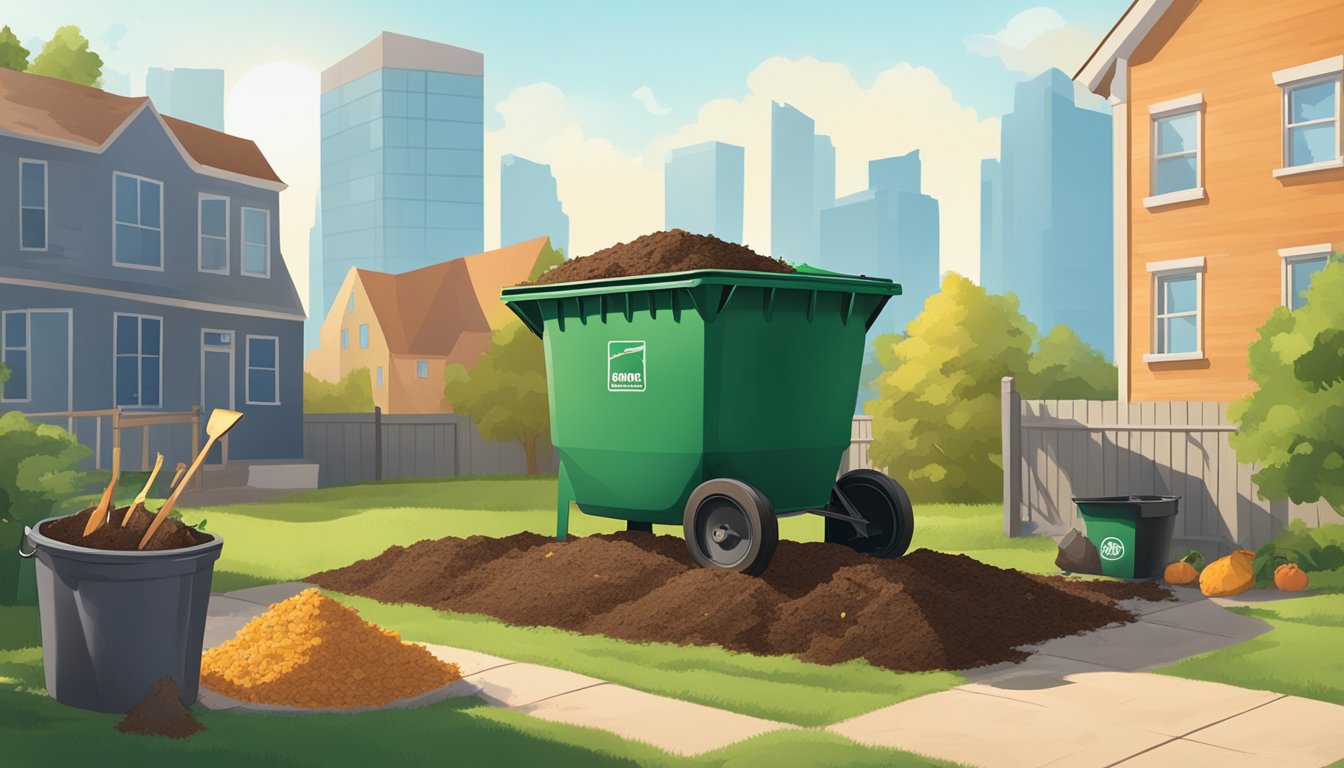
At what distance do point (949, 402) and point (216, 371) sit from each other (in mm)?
14032

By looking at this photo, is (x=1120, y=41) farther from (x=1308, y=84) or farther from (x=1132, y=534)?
(x=1132, y=534)

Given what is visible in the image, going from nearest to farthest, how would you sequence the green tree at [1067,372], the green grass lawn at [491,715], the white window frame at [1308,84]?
the green grass lawn at [491,715] < the white window frame at [1308,84] < the green tree at [1067,372]

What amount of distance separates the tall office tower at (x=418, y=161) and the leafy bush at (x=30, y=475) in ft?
598

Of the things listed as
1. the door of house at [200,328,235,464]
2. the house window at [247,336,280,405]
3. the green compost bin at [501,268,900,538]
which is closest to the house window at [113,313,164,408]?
the door of house at [200,328,235,464]

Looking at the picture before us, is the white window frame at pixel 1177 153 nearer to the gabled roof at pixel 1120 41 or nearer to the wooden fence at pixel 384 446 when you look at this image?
the gabled roof at pixel 1120 41

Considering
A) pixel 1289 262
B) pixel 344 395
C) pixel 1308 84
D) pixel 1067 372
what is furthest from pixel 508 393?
pixel 344 395

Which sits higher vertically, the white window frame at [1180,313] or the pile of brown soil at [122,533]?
the white window frame at [1180,313]

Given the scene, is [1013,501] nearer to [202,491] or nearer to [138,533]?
[138,533]

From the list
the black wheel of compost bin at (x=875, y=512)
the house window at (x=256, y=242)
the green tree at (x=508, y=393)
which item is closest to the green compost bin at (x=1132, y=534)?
the black wheel of compost bin at (x=875, y=512)

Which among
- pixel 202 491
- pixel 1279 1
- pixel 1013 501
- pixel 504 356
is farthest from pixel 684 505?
pixel 504 356

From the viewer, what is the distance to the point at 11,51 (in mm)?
29547

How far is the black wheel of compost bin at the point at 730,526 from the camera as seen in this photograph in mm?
7914

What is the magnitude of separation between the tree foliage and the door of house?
12.5 meters


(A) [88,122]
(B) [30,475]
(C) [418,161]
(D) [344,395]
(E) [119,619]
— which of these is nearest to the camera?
(E) [119,619]
